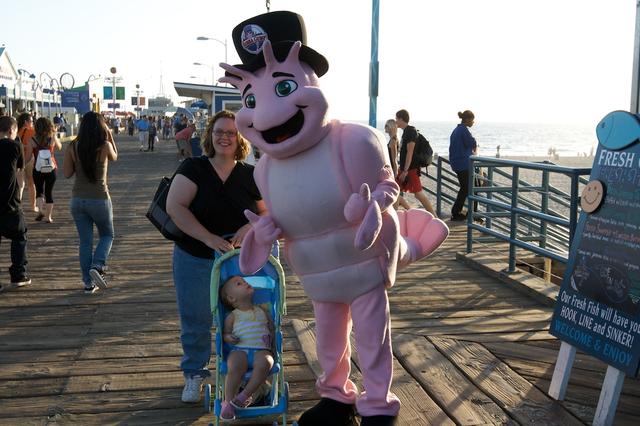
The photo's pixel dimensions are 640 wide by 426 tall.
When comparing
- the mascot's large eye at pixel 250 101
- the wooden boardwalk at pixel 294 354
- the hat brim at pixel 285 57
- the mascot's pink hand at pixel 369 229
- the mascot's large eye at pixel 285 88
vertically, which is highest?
the hat brim at pixel 285 57

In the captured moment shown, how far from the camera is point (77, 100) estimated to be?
5538 cm

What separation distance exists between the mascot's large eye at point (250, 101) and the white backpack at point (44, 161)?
283 inches

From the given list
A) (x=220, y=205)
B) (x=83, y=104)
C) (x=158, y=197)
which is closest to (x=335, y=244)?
(x=220, y=205)

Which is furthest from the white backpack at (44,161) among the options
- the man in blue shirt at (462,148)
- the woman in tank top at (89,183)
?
the man in blue shirt at (462,148)

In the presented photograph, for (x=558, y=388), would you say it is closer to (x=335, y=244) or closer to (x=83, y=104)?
(x=335, y=244)

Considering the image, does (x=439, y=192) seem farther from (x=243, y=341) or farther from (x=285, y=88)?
(x=285, y=88)

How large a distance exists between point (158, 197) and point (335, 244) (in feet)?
4.61

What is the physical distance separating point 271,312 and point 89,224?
3437 mm

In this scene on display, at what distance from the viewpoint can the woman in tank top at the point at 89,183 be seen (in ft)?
20.8

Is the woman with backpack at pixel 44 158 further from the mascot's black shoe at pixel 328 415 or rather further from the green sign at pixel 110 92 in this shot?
the green sign at pixel 110 92

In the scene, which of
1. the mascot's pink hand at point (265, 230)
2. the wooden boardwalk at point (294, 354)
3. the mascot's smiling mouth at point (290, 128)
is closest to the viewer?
the mascot's smiling mouth at point (290, 128)

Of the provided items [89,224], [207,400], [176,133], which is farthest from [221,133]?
[176,133]

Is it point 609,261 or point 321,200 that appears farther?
point 609,261

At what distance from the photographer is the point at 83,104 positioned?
2115 inches
